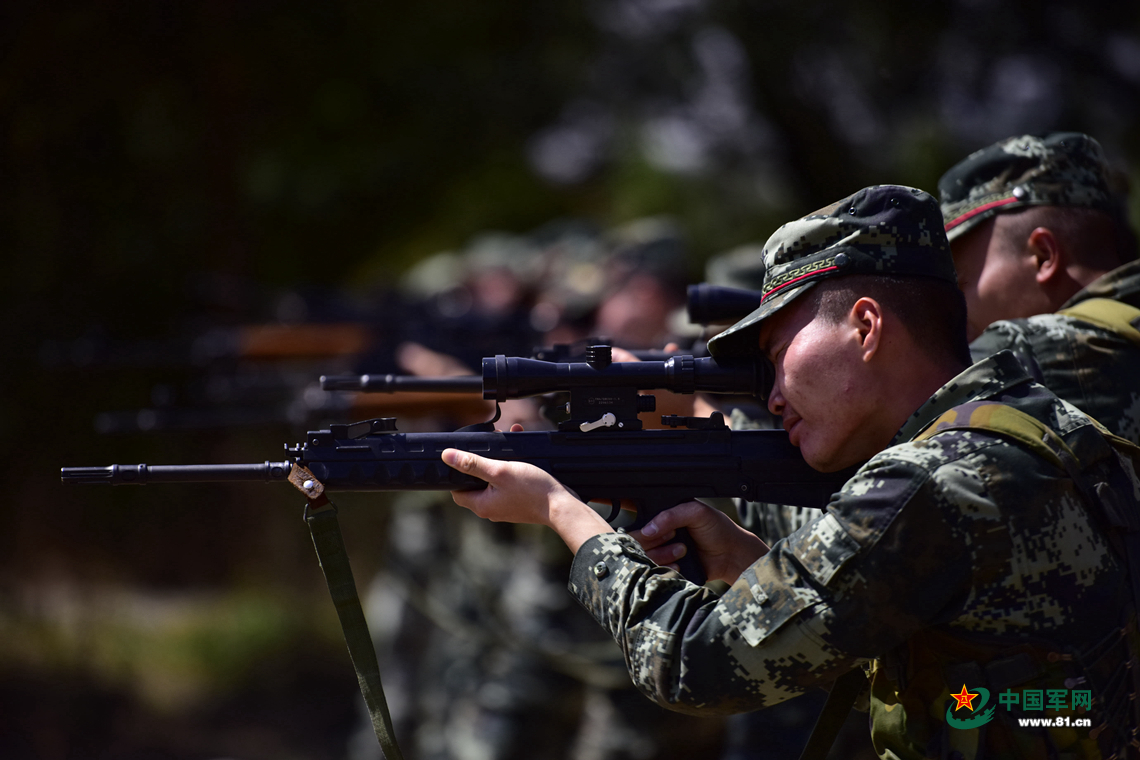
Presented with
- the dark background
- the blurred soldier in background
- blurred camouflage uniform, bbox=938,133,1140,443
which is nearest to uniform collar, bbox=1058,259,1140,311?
blurred camouflage uniform, bbox=938,133,1140,443

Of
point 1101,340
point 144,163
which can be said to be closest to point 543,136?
point 144,163

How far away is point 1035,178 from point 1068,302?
18.2 inches

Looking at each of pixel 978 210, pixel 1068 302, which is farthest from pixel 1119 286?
pixel 978 210

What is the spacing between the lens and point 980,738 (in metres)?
2.38

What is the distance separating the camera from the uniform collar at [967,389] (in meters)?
2.51

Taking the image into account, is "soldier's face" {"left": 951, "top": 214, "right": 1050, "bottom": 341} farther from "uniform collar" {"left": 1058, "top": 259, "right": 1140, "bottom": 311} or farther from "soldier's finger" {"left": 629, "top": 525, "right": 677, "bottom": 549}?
"soldier's finger" {"left": 629, "top": 525, "right": 677, "bottom": 549}

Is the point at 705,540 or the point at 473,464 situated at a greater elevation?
the point at 473,464

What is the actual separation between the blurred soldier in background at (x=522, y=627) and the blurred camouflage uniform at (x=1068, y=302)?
189 cm

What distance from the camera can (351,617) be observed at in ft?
10.7

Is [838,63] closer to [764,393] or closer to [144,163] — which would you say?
[144,163]

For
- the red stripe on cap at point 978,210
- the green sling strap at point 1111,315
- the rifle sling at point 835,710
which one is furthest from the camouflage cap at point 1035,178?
the rifle sling at point 835,710

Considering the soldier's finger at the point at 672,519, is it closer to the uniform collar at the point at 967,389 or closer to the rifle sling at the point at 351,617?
the uniform collar at the point at 967,389

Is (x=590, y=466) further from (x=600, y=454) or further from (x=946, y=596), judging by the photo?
(x=946, y=596)

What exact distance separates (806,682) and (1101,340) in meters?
1.73
